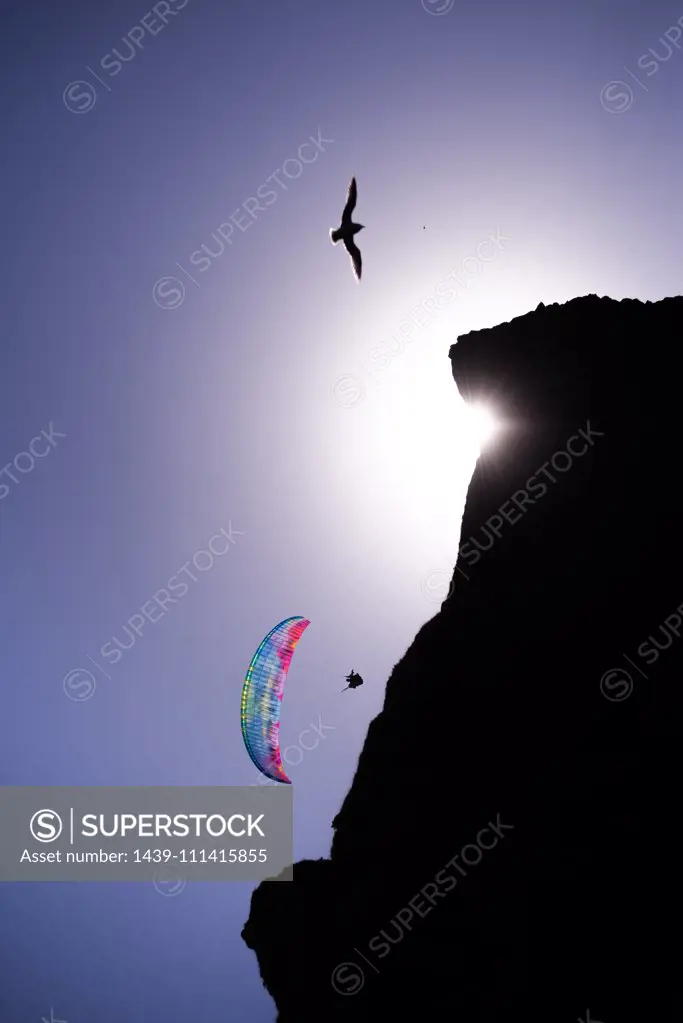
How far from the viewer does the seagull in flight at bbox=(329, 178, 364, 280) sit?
12.9 metres

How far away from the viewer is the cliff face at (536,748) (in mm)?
10820

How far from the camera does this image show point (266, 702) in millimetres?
15766

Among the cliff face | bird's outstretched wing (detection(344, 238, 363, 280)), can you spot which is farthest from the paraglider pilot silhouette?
bird's outstretched wing (detection(344, 238, 363, 280))

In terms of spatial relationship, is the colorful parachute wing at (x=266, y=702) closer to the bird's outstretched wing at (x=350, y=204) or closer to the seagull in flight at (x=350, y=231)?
the seagull in flight at (x=350, y=231)

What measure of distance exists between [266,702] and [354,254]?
13407 mm

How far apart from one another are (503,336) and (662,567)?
9124mm

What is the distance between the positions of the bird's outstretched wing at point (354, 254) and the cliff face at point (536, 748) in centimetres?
675

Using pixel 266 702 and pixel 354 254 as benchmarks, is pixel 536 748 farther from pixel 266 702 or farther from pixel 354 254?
pixel 354 254

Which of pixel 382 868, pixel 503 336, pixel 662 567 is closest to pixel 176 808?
pixel 382 868

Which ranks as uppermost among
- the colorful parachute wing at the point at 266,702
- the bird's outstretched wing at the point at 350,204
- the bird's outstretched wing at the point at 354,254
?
the bird's outstretched wing at the point at 350,204

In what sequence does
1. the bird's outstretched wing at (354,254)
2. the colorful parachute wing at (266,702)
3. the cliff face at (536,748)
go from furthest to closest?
the colorful parachute wing at (266,702), the bird's outstretched wing at (354,254), the cliff face at (536,748)

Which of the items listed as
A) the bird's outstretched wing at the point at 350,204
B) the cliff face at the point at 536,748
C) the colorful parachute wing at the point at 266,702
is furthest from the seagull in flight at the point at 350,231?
the colorful parachute wing at the point at 266,702

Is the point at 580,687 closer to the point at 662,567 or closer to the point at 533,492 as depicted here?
the point at 662,567

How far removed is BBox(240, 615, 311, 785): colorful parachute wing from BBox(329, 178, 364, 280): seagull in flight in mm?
A: 11334
